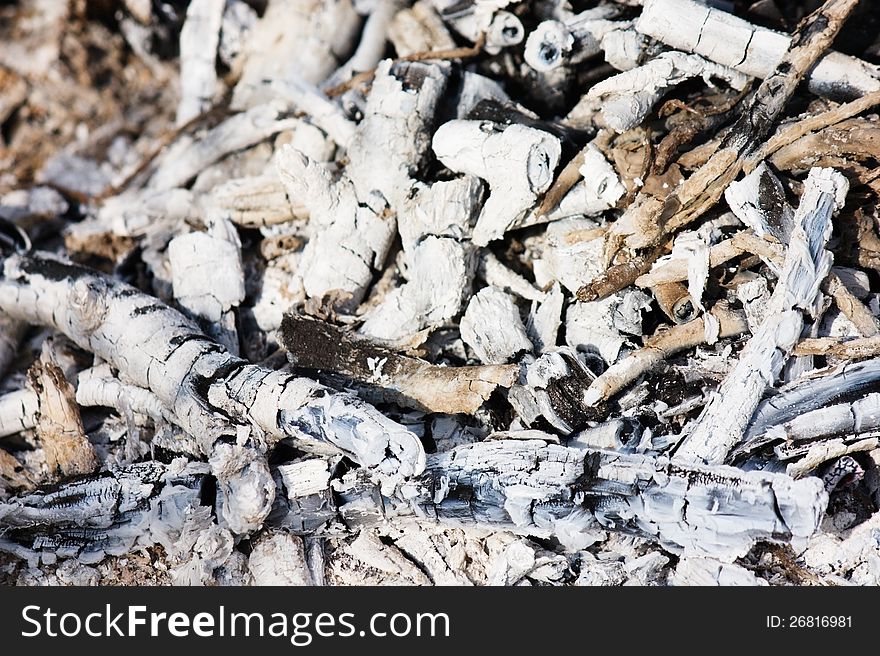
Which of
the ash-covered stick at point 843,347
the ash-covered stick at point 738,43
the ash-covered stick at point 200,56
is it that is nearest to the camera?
the ash-covered stick at point 843,347

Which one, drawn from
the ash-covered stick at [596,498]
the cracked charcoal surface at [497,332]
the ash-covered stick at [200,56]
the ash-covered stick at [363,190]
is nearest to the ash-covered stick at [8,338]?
the cracked charcoal surface at [497,332]

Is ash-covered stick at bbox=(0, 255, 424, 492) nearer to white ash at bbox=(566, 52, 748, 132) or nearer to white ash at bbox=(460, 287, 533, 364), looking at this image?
white ash at bbox=(460, 287, 533, 364)

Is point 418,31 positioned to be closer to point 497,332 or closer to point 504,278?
point 504,278

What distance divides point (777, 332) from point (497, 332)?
2.99 feet

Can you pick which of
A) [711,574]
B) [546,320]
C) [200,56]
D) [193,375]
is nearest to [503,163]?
[546,320]

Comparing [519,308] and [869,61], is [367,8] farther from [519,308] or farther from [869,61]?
[869,61]

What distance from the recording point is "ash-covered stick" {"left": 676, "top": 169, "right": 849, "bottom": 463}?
91.8 inches

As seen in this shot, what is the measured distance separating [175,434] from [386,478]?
2.89ft

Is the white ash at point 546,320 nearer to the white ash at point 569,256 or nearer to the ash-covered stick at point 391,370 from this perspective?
the white ash at point 569,256

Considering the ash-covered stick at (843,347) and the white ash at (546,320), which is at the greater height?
the white ash at (546,320)

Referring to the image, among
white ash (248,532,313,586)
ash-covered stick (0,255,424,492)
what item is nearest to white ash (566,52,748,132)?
ash-covered stick (0,255,424,492)

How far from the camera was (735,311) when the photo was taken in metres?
2.59

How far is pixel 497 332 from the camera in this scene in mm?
2691

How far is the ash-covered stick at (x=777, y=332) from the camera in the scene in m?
2.33
